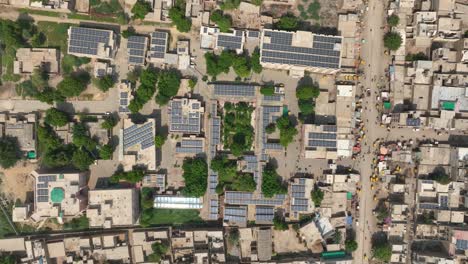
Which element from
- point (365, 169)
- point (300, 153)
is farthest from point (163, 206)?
point (365, 169)

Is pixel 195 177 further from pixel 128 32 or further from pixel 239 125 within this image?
pixel 128 32

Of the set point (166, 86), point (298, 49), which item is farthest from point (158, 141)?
point (298, 49)

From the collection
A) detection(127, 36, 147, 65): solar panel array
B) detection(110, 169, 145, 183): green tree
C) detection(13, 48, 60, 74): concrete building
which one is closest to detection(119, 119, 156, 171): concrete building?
detection(110, 169, 145, 183): green tree

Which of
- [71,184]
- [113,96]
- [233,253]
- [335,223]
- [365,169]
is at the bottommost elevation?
[233,253]

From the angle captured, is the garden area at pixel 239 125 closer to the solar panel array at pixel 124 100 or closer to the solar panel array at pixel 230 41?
the solar panel array at pixel 230 41

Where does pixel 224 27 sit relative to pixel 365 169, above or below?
above

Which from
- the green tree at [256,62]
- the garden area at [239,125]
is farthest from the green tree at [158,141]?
the green tree at [256,62]

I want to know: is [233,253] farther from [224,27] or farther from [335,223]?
[224,27]
